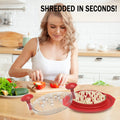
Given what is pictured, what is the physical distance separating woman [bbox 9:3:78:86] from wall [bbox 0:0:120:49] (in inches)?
47.6

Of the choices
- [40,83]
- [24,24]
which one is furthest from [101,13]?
[40,83]

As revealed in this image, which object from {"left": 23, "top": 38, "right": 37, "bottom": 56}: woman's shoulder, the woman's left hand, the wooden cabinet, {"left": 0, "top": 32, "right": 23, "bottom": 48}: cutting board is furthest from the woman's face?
{"left": 0, "top": 32, "right": 23, "bottom": 48}: cutting board

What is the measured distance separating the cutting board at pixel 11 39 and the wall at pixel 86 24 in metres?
0.07

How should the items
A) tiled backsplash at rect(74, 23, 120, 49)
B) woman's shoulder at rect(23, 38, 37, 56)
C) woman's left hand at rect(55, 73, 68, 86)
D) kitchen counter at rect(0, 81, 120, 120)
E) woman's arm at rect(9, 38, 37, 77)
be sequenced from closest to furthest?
kitchen counter at rect(0, 81, 120, 120) < woman's left hand at rect(55, 73, 68, 86) < woman's arm at rect(9, 38, 37, 77) < woman's shoulder at rect(23, 38, 37, 56) < tiled backsplash at rect(74, 23, 120, 49)

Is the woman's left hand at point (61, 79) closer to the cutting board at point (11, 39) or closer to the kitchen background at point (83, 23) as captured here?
the kitchen background at point (83, 23)

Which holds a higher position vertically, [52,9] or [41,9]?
[41,9]

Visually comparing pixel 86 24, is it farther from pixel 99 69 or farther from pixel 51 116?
pixel 51 116

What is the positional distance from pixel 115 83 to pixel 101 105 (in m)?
1.73

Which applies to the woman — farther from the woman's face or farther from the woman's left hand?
the woman's left hand

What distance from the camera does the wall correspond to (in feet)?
9.45

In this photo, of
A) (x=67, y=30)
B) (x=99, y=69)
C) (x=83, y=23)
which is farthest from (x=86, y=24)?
(x=67, y=30)

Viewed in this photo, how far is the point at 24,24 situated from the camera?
3.01 metres

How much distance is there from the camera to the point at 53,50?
5.36 feet

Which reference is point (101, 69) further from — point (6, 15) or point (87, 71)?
point (6, 15)
